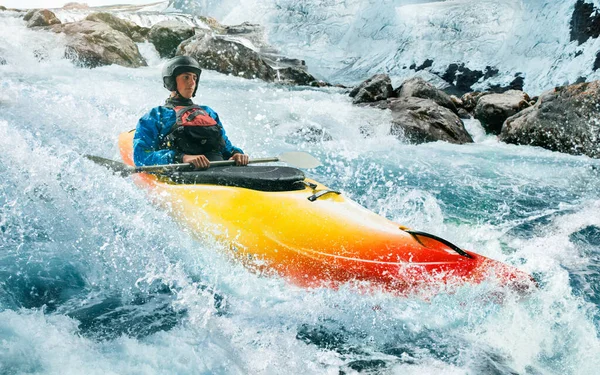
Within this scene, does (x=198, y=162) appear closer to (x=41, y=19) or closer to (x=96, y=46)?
(x=96, y=46)

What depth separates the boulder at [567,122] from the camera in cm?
752

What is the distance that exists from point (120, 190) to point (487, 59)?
3788cm

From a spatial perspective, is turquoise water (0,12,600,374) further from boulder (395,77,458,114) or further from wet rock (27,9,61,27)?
wet rock (27,9,61,27)

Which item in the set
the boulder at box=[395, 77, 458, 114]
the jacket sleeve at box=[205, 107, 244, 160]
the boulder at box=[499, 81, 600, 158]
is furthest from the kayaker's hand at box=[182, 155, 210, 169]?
the boulder at box=[395, 77, 458, 114]

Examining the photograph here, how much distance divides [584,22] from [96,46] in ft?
96.5

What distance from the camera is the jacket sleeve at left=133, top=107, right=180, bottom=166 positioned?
3047 mm

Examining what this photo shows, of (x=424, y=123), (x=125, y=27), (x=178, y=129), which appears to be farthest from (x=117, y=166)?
(x=125, y=27)

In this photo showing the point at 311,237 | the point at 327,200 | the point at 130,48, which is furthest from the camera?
the point at 130,48

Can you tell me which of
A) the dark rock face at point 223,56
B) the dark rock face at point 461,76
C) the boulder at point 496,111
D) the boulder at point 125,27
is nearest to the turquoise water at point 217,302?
the boulder at point 496,111

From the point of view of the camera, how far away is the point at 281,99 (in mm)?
10609

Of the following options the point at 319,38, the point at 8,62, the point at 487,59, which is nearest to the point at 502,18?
the point at 487,59

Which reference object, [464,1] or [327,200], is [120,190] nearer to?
[327,200]

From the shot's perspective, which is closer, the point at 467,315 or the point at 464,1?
the point at 467,315

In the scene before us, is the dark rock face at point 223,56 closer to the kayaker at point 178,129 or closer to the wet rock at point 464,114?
the wet rock at point 464,114
